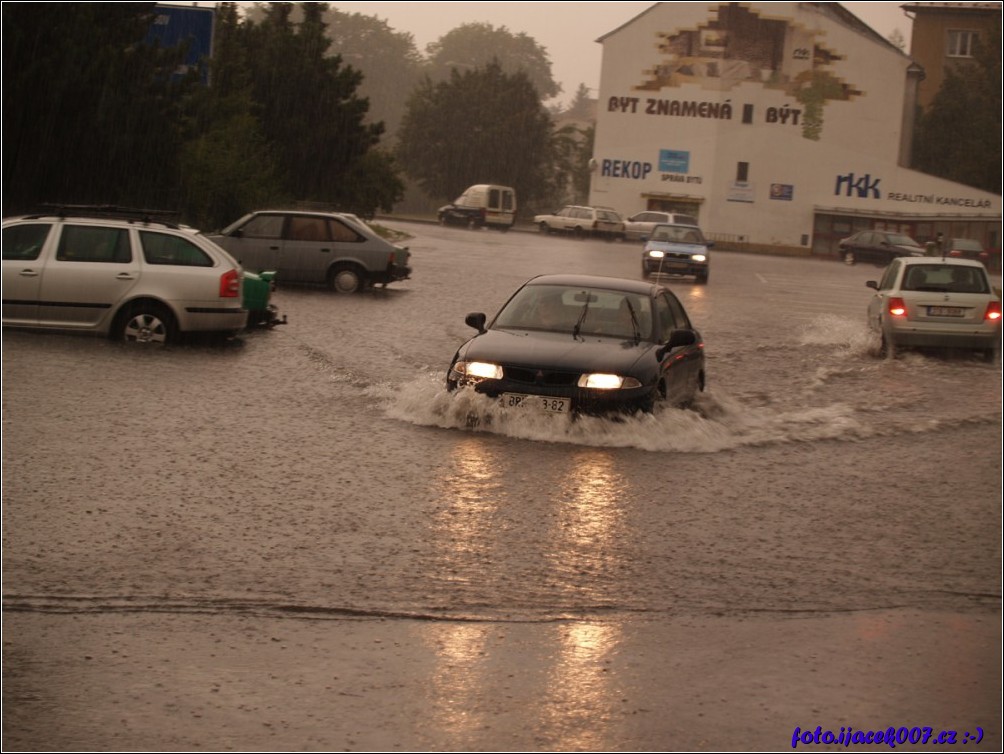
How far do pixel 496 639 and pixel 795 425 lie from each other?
318 inches

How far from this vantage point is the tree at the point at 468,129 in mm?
13047

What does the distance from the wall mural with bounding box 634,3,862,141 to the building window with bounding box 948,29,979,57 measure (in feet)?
14.6

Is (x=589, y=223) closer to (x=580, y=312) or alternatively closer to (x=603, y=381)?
(x=580, y=312)

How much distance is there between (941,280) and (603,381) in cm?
1071

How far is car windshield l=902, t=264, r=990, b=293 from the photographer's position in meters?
20.4

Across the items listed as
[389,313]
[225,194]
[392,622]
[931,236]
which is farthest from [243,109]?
[931,236]

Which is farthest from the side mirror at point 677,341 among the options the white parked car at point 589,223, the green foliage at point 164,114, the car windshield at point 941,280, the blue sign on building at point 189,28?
the white parked car at point 589,223

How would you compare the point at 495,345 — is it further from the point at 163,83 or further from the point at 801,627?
the point at 163,83

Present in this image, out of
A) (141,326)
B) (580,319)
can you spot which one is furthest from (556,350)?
(141,326)

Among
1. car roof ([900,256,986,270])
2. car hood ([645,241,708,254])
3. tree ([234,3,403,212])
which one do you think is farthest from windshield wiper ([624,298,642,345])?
car hood ([645,241,708,254])

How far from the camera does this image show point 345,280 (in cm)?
2577

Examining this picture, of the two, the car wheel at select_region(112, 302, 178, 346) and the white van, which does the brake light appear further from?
the white van

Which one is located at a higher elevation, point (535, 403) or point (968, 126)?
point (968, 126)

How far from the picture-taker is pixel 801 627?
6383 mm
